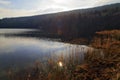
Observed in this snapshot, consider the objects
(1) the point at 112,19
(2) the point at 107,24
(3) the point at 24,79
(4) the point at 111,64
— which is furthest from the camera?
(1) the point at 112,19

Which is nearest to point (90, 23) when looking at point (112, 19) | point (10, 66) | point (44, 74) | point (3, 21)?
point (112, 19)

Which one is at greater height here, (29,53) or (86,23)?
(29,53)

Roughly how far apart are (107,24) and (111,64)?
148 ft

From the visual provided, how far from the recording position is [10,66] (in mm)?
18328

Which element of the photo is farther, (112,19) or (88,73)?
(112,19)

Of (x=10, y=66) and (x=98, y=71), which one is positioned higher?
(x=98, y=71)

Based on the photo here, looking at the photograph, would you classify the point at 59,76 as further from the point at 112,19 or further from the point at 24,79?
the point at 112,19

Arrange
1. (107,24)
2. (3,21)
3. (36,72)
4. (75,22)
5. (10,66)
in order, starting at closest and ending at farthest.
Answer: (36,72), (10,66), (107,24), (75,22), (3,21)

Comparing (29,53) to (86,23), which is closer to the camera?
(29,53)

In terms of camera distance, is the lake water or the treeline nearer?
the lake water

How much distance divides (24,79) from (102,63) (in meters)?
4.66

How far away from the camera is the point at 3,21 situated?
632 feet

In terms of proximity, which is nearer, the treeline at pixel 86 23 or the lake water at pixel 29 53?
the lake water at pixel 29 53

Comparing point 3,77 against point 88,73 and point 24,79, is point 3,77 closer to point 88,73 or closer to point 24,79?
point 24,79
